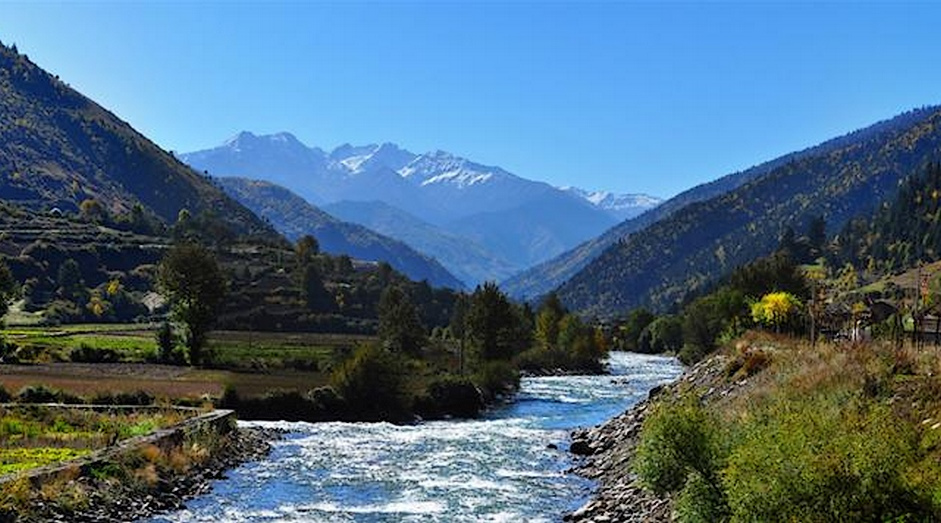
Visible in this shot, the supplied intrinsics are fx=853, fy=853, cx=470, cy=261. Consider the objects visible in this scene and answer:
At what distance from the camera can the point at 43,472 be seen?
31.2m

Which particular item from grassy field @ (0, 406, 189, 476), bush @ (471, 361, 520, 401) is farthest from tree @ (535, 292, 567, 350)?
grassy field @ (0, 406, 189, 476)

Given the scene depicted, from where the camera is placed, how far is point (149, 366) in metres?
84.1

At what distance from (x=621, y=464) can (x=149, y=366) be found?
57.7 metres

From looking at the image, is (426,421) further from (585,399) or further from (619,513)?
(619,513)

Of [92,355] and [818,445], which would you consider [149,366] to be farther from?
[818,445]

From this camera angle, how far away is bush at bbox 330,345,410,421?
68438 millimetres

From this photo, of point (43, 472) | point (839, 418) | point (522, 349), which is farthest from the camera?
point (522, 349)

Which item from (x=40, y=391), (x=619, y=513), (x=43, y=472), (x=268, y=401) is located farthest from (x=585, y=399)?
(x=43, y=472)

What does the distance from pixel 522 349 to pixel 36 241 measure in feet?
348

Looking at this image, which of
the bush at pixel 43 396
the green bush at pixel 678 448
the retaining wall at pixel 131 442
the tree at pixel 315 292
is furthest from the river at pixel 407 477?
the tree at pixel 315 292

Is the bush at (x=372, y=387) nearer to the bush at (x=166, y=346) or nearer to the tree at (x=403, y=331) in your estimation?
the bush at (x=166, y=346)

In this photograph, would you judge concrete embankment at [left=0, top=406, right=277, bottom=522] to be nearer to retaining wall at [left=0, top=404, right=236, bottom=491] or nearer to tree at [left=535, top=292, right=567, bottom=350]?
retaining wall at [left=0, top=404, right=236, bottom=491]

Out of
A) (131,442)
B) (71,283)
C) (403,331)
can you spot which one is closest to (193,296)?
(403,331)

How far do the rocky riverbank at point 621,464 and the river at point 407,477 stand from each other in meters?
1.19
